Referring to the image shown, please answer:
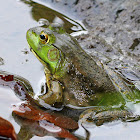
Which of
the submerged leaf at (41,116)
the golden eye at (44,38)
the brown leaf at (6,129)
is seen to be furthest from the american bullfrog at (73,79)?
the brown leaf at (6,129)

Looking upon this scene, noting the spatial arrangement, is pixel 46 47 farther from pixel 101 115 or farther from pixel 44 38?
pixel 101 115

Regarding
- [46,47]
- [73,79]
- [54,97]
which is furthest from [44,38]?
[54,97]

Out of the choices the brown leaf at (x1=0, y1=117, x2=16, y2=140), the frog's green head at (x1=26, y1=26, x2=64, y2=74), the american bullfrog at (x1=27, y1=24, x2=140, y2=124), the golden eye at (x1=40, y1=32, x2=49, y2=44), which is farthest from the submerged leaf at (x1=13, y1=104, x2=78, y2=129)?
the golden eye at (x1=40, y1=32, x2=49, y2=44)

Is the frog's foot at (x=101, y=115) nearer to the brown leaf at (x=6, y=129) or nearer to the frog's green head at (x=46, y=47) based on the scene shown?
the frog's green head at (x=46, y=47)

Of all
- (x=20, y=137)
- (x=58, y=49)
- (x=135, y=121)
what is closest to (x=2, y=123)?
(x=20, y=137)

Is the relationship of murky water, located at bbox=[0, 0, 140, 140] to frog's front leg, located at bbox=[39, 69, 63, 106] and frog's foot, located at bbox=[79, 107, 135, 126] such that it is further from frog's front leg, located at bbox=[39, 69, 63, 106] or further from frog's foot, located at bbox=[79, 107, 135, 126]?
frog's front leg, located at bbox=[39, 69, 63, 106]

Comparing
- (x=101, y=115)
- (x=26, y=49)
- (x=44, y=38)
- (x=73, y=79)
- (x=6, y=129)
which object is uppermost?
(x=26, y=49)

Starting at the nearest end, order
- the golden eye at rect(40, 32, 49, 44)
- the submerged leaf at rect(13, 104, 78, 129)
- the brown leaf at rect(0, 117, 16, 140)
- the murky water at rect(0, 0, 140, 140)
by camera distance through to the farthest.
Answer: the brown leaf at rect(0, 117, 16, 140), the submerged leaf at rect(13, 104, 78, 129), the murky water at rect(0, 0, 140, 140), the golden eye at rect(40, 32, 49, 44)

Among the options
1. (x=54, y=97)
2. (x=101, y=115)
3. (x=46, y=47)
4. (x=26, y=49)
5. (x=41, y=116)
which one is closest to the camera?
(x=41, y=116)
